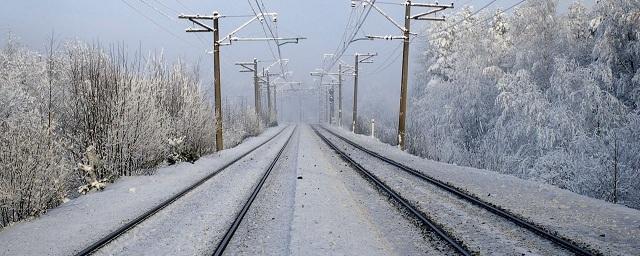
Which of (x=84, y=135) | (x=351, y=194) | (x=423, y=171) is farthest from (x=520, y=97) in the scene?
(x=84, y=135)

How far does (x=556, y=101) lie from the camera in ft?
60.2

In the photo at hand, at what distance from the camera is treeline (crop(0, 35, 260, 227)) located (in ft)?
25.0

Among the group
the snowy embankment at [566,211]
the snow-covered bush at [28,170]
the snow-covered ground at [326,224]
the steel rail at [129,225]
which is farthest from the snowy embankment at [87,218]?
the snowy embankment at [566,211]

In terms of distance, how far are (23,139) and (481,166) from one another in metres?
15.3

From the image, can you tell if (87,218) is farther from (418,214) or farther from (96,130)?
(418,214)

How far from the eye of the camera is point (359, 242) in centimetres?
602

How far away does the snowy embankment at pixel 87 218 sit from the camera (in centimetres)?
602

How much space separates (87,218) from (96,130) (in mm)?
4358

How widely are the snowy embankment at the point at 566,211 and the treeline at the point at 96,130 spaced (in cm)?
892

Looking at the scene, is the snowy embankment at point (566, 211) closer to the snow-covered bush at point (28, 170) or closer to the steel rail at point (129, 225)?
the steel rail at point (129, 225)

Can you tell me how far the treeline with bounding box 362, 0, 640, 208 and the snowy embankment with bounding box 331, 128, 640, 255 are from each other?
2.46 metres

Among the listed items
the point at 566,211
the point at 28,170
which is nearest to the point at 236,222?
the point at 28,170

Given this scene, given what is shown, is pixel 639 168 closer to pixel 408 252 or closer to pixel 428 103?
pixel 408 252

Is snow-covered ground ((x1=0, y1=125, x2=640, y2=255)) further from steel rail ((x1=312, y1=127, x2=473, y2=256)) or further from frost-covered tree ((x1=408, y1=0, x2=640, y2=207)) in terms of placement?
frost-covered tree ((x1=408, y1=0, x2=640, y2=207))
